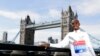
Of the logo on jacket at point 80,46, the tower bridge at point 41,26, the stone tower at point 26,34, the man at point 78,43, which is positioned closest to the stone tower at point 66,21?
the tower bridge at point 41,26

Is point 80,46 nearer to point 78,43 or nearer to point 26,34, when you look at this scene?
point 78,43

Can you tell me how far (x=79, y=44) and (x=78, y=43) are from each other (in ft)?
0.05

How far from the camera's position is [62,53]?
12.7ft

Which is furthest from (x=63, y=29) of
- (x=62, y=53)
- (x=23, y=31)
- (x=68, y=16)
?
(x=62, y=53)

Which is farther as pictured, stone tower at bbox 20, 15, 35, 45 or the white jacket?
stone tower at bbox 20, 15, 35, 45

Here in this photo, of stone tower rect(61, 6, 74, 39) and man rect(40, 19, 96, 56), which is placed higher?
stone tower rect(61, 6, 74, 39)

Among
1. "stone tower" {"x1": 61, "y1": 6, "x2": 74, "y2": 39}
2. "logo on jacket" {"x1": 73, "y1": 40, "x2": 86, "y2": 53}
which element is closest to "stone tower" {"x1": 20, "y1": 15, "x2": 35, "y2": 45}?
"stone tower" {"x1": 61, "y1": 6, "x2": 74, "y2": 39}

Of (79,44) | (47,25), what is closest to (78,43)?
(79,44)

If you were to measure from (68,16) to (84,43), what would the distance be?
10552 centimetres

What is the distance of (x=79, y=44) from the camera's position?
2.90m

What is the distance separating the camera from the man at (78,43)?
9.38ft

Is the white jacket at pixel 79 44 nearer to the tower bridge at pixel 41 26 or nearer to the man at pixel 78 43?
the man at pixel 78 43

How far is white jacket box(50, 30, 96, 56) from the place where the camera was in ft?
9.37

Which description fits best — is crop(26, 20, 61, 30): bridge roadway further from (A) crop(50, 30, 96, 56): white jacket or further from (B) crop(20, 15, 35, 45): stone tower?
(A) crop(50, 30, 96, 56): white jacket
